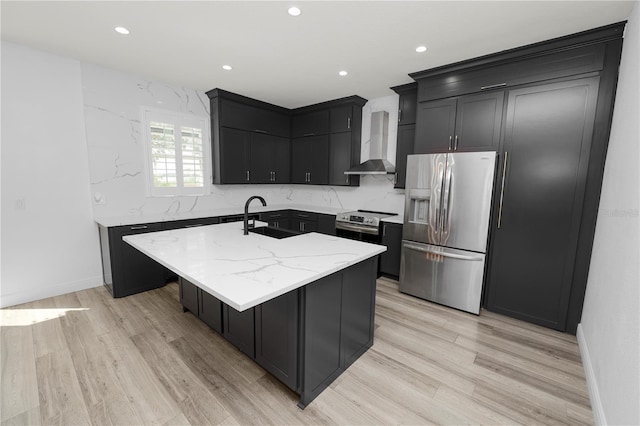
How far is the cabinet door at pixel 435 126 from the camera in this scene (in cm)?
303

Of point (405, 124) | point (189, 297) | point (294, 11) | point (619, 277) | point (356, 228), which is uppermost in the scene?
point (294, 11)

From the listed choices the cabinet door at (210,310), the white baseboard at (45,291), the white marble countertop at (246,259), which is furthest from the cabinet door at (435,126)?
the white baseboard at (45,291)

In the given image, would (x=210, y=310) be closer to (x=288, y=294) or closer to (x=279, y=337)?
(x=279, y=337)

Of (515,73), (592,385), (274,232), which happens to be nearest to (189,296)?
(274,232)

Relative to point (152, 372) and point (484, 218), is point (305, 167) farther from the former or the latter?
point (152, 372)

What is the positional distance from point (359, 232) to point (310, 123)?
7.41ft

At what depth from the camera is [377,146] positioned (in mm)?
4297

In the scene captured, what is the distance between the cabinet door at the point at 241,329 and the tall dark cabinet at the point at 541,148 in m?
2.50

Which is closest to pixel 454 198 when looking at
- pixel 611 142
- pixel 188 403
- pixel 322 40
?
pixel 611 142

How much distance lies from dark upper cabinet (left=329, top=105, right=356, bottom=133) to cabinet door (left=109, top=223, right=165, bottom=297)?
3.03 m

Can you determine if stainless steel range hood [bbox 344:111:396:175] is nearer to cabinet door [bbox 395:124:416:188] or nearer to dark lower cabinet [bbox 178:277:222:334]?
cabinet door [bbox 395:124:416:188]

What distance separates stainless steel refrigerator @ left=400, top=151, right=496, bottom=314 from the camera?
275 cm

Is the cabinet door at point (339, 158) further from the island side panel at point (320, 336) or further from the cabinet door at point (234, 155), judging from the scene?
the island side panel at point (320, 336)

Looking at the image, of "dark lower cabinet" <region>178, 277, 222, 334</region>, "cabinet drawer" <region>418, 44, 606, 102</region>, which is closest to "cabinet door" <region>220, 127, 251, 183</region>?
"dark lower cabinet" <region>178, 277, 222, 334</region>
